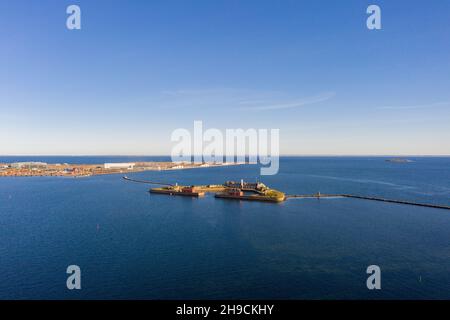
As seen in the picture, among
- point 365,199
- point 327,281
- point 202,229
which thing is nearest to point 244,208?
point 202,229

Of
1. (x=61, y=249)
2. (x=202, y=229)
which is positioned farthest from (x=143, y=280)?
(x=202, y=229)

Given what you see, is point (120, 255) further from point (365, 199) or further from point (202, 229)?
point (365, 199)

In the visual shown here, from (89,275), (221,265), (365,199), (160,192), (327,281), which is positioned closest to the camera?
(327,281)

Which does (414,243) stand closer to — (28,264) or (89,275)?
(89,275)

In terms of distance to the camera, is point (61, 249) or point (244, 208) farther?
point (244, 208)
